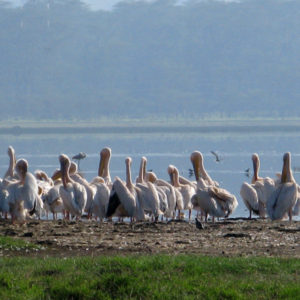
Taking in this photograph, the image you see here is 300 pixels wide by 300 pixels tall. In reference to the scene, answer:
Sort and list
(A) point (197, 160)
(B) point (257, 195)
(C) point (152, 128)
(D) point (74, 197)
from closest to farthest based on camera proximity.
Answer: (D) point (74, 197) < (B) point (257, 195) < (A) point (197, 160) < (C) point (152, 128)

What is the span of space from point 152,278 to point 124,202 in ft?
19.4

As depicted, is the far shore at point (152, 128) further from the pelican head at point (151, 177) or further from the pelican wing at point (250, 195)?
the pelican wing at point (250, 195)

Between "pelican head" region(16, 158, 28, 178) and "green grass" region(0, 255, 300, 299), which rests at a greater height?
"pelican head" region(16, 158, 28, 178)

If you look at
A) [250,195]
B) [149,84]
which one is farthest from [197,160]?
[149,84]

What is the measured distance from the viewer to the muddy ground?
9.16 metres

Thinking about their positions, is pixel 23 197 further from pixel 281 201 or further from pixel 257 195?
pixel 257 195

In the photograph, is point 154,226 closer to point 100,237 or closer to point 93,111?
point 100,237

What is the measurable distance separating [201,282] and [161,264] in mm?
532

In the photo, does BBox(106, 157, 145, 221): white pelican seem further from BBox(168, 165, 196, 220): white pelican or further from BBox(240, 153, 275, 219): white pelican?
BBox(240, 153, 275, 219): white pelican

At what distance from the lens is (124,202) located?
13016 millimetres

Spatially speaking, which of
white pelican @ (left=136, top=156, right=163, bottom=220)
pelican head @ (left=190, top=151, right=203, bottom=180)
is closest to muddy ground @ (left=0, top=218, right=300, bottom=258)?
white pelican @ (left=136, top=156, right=163, bottom=220)

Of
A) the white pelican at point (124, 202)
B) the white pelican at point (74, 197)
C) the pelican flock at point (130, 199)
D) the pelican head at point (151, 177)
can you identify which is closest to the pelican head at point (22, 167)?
the pelican flock at point (130, 199)

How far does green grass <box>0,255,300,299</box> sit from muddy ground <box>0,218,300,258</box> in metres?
1.19

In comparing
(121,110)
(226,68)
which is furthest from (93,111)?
(226,68)
